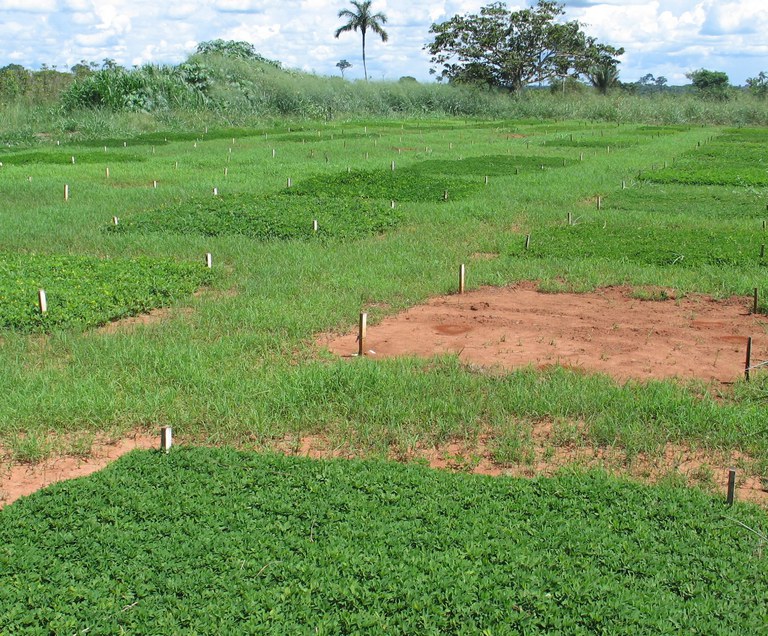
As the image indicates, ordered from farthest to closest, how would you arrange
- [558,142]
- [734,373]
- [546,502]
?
[558,142] < [734,373] < [546,502]

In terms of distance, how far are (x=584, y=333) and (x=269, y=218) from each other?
747cm

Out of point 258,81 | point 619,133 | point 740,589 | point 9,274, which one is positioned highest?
point 258,81

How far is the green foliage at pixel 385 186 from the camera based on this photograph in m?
18.2

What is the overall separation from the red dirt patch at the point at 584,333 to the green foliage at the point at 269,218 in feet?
14.5

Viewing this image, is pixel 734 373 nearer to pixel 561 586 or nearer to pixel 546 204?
pixel 561 586

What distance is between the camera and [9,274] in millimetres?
10672

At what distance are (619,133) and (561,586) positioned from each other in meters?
36.0

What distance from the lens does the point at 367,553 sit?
15.1 feet

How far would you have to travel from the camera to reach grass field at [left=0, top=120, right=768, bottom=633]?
14.1ft

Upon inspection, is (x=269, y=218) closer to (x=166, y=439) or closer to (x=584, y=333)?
(x=584, y=333)

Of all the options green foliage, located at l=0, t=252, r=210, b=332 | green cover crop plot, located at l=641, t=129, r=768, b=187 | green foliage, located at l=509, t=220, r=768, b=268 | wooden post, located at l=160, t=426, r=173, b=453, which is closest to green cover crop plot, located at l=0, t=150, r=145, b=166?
green foliage, located at l=0, t=252, r=210, b=332

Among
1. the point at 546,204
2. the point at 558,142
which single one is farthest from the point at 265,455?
the point at 558,142

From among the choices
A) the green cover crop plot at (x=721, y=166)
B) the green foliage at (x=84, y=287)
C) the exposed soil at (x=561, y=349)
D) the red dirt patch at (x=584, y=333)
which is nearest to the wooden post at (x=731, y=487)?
the exposed soil at (x=561, y=349)

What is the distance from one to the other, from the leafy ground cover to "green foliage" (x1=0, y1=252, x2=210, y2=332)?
13.2 ft
